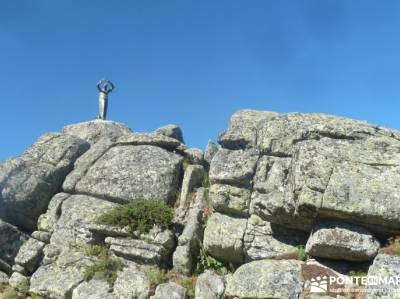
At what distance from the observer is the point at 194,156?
30.5 m

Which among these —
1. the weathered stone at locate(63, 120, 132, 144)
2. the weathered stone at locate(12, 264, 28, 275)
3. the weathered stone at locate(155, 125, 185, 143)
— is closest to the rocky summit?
the weathered stone at locate(12, 264, 28, 275)

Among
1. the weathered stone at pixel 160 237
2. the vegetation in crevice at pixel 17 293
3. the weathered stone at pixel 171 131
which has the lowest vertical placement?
the vegetation in crevice at pixel 17 293

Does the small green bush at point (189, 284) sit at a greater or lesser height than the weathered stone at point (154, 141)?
lesser

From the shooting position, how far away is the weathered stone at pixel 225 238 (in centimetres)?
2280

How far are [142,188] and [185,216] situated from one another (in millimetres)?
3395

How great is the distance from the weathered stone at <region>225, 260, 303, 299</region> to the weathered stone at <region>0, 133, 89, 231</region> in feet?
49.3

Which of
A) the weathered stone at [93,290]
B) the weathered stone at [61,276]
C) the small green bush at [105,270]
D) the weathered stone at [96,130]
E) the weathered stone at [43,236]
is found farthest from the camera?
the weathered stone at [96,130]

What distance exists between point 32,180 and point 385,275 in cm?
2131

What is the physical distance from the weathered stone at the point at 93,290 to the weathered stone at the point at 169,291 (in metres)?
1.98

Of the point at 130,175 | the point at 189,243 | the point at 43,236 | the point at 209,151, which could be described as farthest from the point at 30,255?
A: the point at 209,151

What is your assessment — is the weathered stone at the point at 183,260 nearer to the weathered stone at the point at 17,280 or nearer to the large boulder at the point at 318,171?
the large boulder at the point at 318,171

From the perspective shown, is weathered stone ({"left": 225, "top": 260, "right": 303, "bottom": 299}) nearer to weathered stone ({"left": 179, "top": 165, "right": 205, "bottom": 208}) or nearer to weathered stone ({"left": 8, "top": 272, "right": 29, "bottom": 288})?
weathered stone ({"left": 179, "top": 165, "right": 205, "bottom": 208})

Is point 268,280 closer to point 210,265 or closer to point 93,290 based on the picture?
point 210,265

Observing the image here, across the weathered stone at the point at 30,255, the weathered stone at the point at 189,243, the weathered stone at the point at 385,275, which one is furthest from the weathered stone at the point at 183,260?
the weathered stone at the point at 385,275
